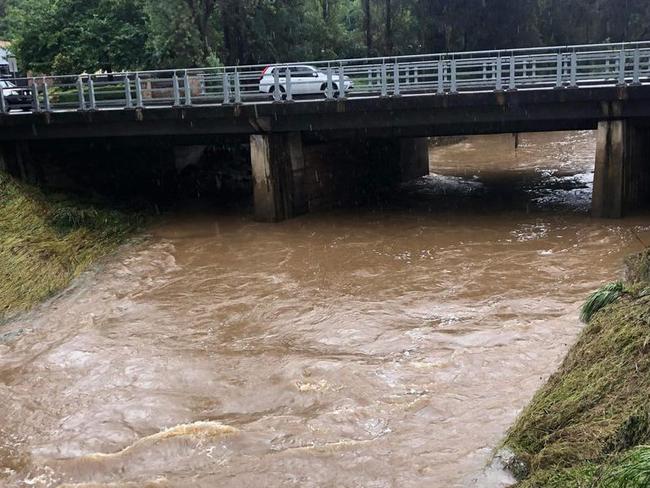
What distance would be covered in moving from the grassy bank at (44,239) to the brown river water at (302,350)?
63 cm

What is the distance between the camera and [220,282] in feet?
49.9

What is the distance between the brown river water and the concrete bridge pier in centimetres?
88

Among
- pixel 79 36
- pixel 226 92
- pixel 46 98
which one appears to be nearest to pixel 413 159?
pixel 226 92

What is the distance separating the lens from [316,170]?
72.7 feet

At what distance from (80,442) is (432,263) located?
30.8ft

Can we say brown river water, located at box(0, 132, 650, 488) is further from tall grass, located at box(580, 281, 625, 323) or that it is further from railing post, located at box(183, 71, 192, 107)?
railing post, located at box(183, 71, 192, 107)

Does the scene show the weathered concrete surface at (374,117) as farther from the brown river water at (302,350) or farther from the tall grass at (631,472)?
the tall grass at (631,472)

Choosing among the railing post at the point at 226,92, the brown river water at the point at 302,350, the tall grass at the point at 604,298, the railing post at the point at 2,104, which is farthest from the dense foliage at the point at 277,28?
the tall grass at the point at 604,298

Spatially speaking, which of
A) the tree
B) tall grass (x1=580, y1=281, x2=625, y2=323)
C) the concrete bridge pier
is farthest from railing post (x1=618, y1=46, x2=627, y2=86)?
the tree

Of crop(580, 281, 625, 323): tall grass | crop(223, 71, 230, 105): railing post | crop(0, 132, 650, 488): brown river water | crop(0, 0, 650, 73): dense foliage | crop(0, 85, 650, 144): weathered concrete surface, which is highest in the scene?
crop(0, 0, 650, 73): dense foliage

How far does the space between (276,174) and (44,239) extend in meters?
6.63

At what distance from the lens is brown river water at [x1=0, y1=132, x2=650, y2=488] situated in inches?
296

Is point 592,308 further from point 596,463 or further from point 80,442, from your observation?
point 80,442

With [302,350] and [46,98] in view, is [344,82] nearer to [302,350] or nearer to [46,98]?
[46,98]
